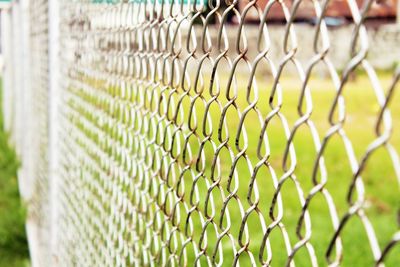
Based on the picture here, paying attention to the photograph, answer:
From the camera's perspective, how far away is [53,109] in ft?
11.7

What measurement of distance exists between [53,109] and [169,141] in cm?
166

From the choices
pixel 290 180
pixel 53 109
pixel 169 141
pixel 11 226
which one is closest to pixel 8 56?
pixel 11 226

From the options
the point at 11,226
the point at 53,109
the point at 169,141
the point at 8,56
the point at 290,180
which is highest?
the point at 169,141

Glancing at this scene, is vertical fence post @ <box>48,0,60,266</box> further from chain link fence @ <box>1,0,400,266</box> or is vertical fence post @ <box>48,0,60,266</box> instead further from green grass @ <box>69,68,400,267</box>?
green grass @ <box>69,68,400,267</box>

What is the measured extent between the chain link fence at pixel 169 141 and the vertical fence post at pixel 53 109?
10 millimetres

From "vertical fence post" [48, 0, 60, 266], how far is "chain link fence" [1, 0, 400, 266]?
1 centimetres

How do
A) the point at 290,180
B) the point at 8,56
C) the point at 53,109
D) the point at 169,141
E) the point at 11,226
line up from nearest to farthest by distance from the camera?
the point at 169,141 → the point at 53,109 → the point at 11,226 → the point at 290,180 → the point at 8,56

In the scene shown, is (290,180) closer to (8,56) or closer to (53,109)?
(53,109)

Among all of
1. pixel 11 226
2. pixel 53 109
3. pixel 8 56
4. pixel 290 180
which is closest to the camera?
pixel 53 109

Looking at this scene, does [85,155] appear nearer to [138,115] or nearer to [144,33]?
[138,115]

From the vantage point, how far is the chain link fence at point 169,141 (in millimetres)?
1000

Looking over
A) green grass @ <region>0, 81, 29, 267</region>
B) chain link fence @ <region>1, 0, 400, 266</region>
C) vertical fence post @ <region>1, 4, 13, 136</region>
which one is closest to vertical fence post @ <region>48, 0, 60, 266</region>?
chain link fence @ <region>1, 0, 400, 266</region>

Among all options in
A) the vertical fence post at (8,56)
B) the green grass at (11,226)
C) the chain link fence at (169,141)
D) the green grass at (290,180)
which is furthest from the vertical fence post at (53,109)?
the vertical fence post at (8,56)

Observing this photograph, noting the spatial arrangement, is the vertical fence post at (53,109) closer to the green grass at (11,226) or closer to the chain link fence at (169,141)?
the chain link fence at (169,141)
